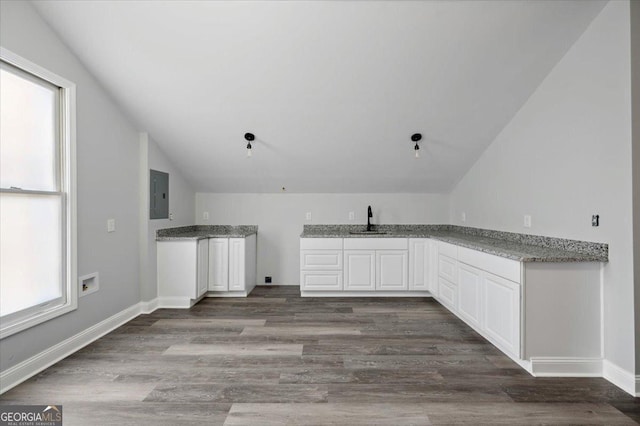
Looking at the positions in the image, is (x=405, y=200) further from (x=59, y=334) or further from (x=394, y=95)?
(x=59, y=334)

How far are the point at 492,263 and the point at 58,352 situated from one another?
3.45 m

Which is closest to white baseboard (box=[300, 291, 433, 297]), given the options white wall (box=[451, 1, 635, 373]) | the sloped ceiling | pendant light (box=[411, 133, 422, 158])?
white wall (box=[451, 1, 635, 373])

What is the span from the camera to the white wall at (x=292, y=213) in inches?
193

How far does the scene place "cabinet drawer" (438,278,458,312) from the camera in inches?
136

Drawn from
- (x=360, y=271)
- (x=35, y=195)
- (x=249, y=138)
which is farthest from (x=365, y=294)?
(x=35, y=195)

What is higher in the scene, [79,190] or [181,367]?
[79,190]

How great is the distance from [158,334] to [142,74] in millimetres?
2343

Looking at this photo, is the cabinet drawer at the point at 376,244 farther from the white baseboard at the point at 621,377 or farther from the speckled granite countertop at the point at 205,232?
the white baseboard at the point at 621,377

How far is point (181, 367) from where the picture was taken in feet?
7.88

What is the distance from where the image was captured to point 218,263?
422cm

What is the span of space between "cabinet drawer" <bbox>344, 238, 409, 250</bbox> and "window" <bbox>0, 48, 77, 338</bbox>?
2.88 meters

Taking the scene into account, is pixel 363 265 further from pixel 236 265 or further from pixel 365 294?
pixel 236 265

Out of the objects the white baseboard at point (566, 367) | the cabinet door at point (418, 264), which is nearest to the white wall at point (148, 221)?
the cabinet door at point (418, 264)

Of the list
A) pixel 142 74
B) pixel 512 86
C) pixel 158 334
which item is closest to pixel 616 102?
pixel 512 86
